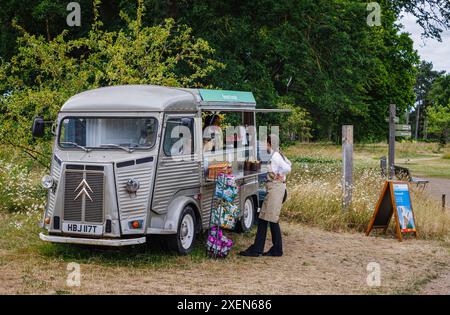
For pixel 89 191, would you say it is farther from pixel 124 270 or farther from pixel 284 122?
pixel 284 122

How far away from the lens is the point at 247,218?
12.6 metres

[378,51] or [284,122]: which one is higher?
[378,51]

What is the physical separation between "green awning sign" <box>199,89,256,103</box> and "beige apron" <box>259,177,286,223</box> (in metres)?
1.75

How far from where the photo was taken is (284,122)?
103ft

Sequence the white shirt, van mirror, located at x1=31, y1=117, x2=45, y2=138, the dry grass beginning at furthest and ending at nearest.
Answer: the dry grass < the white shirt < van mirror, located at x1=31, y1=117, x2=45, y2=138

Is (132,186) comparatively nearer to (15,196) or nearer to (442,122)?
(15,196)

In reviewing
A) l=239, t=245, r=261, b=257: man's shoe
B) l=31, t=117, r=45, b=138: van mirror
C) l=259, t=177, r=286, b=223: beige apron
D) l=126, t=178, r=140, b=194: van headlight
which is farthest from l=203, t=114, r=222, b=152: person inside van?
l=31, t=117, r=45, b=138: van mirror

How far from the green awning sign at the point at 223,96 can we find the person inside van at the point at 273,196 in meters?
1.24

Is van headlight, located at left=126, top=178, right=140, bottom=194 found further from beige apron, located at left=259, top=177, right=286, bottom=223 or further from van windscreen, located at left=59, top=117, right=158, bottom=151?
beige apron, located at left=259, top=177, right=286, bottom=223

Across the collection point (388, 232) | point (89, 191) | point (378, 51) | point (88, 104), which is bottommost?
point (388, 232)

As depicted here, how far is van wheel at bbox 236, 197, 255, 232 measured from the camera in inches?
481

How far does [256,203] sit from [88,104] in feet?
15.1

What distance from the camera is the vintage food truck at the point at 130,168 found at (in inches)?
352

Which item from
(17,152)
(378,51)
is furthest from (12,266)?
(378,51)
